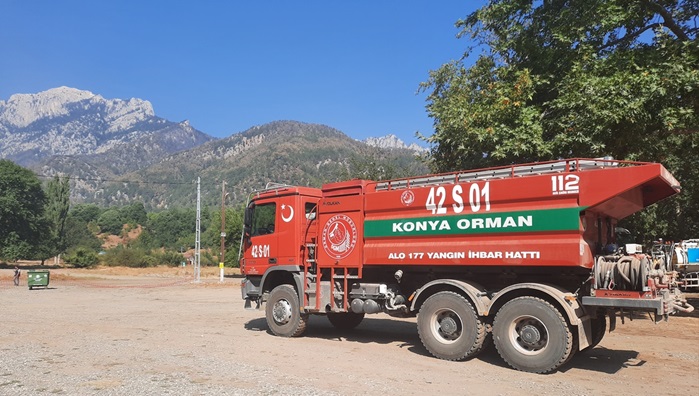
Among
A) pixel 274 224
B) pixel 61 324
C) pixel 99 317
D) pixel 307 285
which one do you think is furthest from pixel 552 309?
pixel 99 317

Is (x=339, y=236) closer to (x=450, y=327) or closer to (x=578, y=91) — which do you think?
(x=450, y=327)

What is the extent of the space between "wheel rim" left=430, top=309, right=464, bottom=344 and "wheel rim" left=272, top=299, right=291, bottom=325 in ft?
12.7

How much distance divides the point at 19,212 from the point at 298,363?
246 feet

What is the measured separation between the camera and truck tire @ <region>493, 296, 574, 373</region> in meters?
8.16

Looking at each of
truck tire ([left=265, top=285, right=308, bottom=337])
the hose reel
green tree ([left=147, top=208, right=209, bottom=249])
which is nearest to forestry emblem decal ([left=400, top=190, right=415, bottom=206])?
the hose reel

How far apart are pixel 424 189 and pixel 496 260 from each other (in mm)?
1896

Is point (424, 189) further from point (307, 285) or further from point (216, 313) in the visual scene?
point (216, 313)

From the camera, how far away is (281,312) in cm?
1223

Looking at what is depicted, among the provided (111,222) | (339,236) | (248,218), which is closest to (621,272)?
(339,236)

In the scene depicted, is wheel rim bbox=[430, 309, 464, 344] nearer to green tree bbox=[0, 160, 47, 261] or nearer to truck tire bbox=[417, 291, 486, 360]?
truck tire bbox=[417, 291, 486, 360]

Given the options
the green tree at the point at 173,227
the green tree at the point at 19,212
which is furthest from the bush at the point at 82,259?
the green tree at the point at 173,227

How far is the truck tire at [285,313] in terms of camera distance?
11977mm

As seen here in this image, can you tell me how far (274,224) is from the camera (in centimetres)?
1270

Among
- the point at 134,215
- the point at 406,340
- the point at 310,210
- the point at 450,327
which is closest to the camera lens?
the point at 450,327
